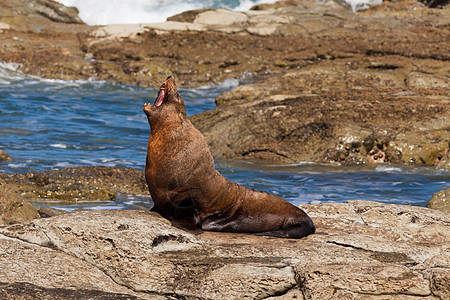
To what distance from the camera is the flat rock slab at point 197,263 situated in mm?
4504

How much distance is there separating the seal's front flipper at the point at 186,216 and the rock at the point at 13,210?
81.9 inches

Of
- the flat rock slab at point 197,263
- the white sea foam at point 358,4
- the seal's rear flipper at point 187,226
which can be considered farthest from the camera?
the white sea foam at point 358,4

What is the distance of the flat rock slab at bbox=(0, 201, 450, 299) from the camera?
14.8 feet

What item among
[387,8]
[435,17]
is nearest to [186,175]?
[435,17]

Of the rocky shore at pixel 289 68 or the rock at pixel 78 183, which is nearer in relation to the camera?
the rock at pixel 78 183

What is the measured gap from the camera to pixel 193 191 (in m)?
5.65

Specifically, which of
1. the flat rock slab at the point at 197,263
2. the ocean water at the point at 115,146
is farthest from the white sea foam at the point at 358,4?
the flat rock slab at the point at 197,263

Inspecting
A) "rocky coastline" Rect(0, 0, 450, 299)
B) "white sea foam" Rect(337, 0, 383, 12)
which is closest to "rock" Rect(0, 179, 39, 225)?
"rocky coastline" Rect(0, 0, 450, 299)

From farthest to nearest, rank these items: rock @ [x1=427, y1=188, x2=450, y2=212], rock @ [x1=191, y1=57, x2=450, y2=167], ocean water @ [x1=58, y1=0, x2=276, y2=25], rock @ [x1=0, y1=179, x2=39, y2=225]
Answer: ocean water @ [x1=58, y1=0, x2=276, y2=25], rock @ [x1=191, y1=57, x2=450, y2=167], rock @ [x1=427, y1=188, x2=450, y2=212], rock @ [x1=0, y1=179, x2=39, y2=225]

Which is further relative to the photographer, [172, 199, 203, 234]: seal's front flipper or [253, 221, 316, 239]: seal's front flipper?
[253, 221, 316, 239]: seal's front flipper

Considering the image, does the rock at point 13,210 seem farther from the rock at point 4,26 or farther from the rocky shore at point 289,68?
the rock at point 4,26

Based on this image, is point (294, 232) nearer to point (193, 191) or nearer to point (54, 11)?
point (193, 191)

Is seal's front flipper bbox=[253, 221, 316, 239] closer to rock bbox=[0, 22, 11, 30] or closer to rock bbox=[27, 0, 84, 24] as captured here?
rock bbox=[0, 22, 11, 30]

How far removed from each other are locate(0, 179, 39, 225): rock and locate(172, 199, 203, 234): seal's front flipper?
208cm
